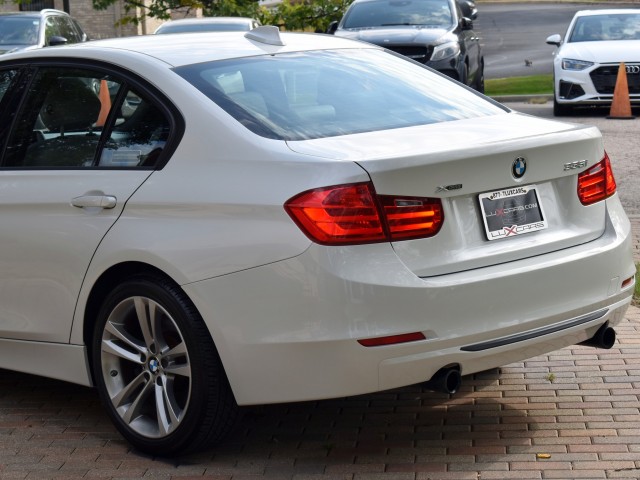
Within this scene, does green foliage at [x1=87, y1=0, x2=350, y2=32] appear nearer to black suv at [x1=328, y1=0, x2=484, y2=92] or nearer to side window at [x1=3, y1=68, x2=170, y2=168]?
black suv at [x1=328, y1=0, x2=484, y2=92]

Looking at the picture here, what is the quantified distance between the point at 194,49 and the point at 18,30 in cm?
1580

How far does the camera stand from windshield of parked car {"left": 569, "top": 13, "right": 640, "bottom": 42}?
1969 cm

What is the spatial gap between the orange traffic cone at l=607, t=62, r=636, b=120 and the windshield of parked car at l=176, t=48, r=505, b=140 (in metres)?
13.0

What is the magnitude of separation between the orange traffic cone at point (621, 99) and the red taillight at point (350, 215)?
14.5 m

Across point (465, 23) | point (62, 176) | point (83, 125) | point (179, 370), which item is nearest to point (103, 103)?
point (83, 125)

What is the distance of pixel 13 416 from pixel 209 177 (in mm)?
1739

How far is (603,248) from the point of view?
508 cm

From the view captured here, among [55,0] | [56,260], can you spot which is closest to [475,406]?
[56,260]

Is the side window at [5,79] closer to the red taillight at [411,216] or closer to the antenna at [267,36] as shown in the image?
the antenna at [267,36]

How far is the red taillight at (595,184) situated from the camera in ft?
16.8

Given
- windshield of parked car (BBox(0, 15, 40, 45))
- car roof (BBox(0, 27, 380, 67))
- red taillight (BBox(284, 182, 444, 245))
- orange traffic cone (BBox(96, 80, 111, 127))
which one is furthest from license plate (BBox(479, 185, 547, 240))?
windshield of parked car (BBox(0, 15, 40, 45))

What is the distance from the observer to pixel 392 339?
176 inches

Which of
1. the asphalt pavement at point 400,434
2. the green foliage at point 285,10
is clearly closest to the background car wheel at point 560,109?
the green foliage at point 285,10

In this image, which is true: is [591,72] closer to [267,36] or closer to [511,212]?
[267,36]
